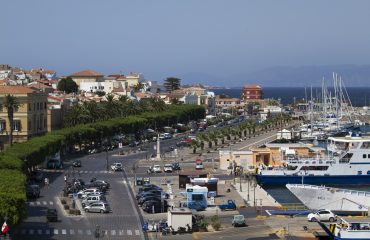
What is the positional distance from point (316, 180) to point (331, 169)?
160 centimetres

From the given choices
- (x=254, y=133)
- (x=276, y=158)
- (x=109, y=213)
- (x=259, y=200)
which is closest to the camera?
(x=109, y=213)

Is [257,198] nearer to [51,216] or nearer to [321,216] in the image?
[321,216]

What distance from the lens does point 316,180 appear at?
7219 cm

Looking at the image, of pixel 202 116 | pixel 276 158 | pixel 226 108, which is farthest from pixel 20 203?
pixel 226 108

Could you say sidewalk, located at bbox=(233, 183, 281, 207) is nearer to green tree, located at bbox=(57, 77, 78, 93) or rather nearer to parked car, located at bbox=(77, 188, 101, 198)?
parked car, located at bbox=(77, 188, 101, 198)

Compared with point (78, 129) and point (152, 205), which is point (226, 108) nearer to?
point (78, 129)

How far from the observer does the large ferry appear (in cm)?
7150

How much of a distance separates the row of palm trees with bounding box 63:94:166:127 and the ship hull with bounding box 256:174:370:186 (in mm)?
33585

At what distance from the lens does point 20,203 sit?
123 feet

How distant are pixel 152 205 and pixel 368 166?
95.0 ft

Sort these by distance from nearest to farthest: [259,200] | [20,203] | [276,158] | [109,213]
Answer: [20,203]
[109,213]
[259,200]
[276,158]

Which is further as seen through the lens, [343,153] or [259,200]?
[343,153]

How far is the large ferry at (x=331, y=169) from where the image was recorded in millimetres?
71500

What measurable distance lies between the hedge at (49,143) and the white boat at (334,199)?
1777 centimetres
